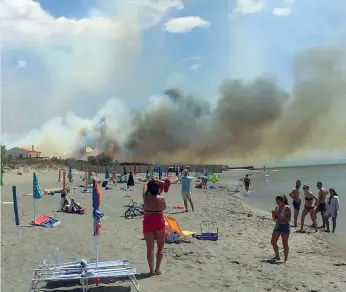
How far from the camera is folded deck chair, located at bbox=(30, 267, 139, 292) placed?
23.1 ft

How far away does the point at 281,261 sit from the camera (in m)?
10.4

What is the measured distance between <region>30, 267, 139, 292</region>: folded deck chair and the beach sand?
22 centimetres

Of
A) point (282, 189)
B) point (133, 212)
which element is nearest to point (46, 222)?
point (133, 212)

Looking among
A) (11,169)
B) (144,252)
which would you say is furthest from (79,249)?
(11,169)

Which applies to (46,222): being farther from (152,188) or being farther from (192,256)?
(152,188)

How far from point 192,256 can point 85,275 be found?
367cm

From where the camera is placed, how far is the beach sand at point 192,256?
8203 millimetres

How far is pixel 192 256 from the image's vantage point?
10.2 m

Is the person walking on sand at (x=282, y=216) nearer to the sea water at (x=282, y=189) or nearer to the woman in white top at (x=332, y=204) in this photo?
the woman in white top at (x=332, y=204)

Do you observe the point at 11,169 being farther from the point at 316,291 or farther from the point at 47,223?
the point at 316,291

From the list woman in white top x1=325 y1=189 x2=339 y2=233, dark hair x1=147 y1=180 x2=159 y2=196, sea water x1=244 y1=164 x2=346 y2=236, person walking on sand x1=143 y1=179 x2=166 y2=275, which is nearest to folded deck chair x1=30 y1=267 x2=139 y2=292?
person walking on sand x1=143 y1=179 x2=166 y2=275

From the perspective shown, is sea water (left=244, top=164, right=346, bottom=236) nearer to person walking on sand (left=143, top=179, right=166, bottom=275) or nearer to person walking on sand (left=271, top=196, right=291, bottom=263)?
person walking on sand (left=271, top=196, right=291, bottom=263)

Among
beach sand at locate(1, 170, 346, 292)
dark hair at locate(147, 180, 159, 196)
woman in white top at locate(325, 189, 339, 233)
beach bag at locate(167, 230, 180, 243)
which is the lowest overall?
beach sand at locate(1, 170, 346, 292)

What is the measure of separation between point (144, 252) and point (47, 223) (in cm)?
488
